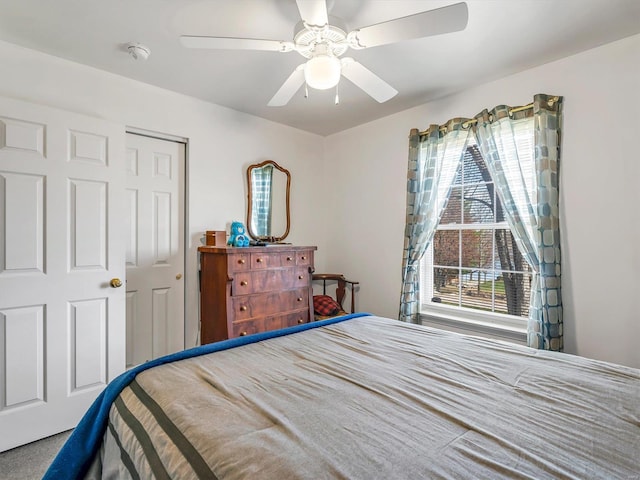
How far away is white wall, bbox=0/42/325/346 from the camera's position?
2.22m

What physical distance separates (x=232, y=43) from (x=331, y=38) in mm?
490

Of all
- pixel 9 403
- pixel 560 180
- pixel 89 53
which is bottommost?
pixel 9 403

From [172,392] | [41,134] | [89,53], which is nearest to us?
[172,392]

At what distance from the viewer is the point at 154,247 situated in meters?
2.78

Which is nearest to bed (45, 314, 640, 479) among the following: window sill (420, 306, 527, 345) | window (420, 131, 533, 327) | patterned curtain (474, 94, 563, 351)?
patterned curtain (474, 94, 563, 351)

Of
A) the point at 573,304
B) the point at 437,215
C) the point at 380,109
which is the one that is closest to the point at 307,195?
the point at 380,109

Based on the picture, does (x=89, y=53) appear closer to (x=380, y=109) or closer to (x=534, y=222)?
(x=380, y=109)

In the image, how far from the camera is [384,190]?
3389mm

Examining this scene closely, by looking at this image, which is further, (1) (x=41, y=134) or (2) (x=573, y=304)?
(2) (x=573, y=304)

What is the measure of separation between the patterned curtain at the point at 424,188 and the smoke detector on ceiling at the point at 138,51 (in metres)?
2.18

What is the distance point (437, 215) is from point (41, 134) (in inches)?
115

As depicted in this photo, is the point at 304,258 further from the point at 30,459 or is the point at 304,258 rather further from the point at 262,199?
the point at 30,459

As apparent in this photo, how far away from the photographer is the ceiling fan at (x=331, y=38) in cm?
137

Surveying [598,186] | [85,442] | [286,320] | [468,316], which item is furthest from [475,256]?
[85,442]
